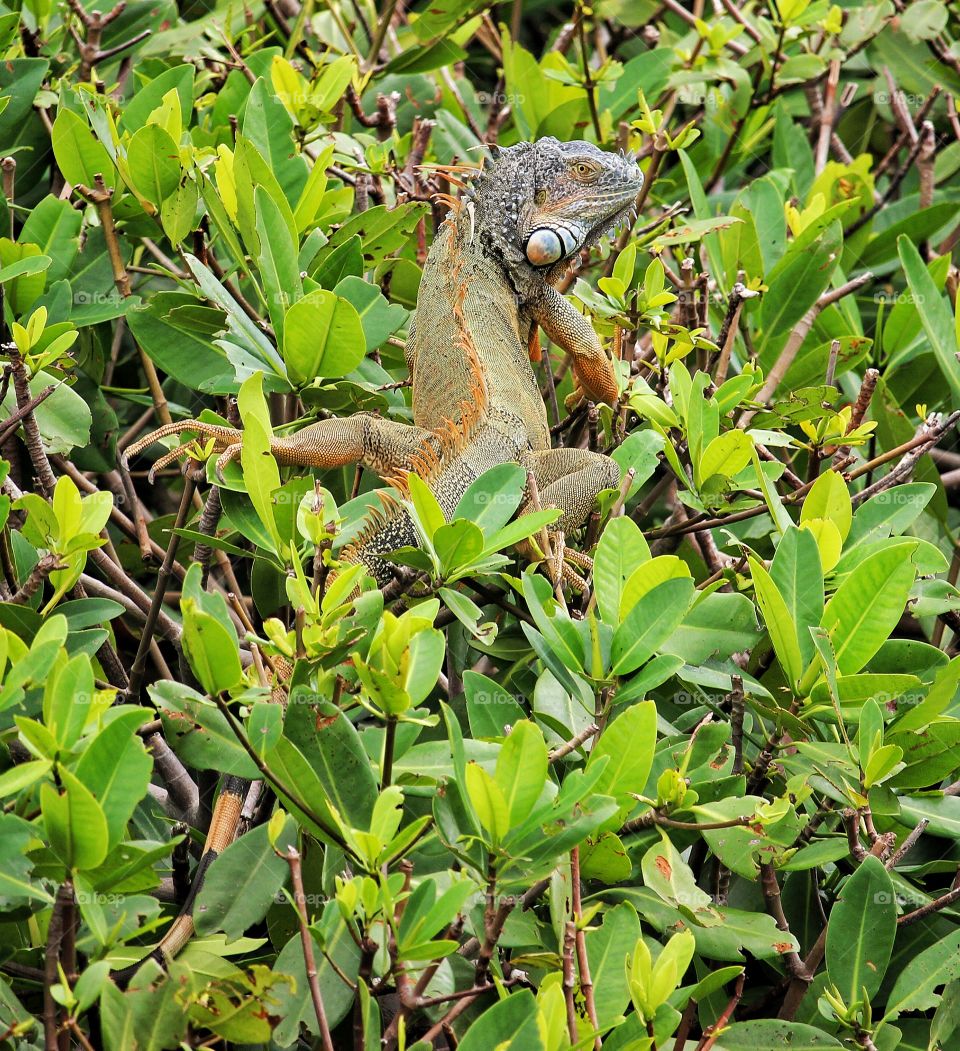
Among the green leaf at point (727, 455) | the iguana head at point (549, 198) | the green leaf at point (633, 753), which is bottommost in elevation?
the green leaf at point (633, 753)

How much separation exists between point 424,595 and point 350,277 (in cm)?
92

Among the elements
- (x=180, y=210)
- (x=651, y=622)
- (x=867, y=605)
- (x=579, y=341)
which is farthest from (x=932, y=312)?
(x=180, y=210)

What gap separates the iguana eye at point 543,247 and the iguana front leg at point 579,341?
0.09 metres

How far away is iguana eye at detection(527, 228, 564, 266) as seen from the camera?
4.08m

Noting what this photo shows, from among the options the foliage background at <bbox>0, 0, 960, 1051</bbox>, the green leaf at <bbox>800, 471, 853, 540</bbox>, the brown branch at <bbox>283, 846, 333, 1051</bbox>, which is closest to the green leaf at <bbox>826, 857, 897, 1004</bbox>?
the foliage background at <bbox>0, 0, 960, 1051</bbox>

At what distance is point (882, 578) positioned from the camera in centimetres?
256

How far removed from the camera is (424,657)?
7.20 ft

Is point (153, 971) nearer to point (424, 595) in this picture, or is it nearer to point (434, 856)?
point (434, 856)

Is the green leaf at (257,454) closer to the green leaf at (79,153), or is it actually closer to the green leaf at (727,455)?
the green leaf at (727,455)

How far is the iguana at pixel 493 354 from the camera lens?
3332 mm

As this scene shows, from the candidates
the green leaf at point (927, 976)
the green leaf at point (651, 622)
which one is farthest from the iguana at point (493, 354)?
the green leaf at point (927, 976)

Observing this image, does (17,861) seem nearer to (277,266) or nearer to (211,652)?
(211,652)

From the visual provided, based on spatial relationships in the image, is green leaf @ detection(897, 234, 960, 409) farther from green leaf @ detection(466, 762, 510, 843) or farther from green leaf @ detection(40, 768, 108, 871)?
green leaf @ detection(40, 768, 108, 871)

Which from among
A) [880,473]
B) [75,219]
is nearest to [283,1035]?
[75,219]
